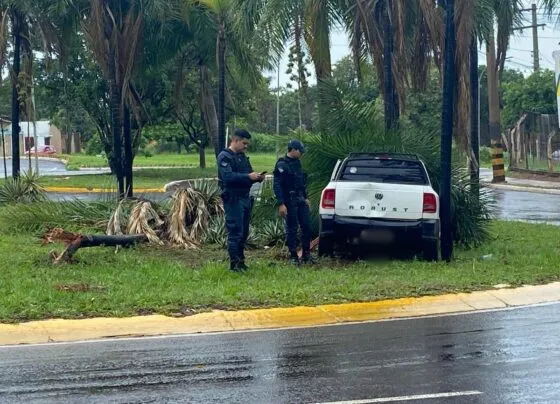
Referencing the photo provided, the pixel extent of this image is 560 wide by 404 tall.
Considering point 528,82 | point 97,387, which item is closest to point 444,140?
point 97,387

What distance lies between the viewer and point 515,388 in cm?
667

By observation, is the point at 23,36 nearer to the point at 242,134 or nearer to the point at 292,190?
the point at 292,190

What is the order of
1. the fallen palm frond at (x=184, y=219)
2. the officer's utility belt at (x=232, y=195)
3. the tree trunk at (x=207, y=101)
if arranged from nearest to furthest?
the officer's utility belt at (x=232, y=195), the fallen palm frond at (x=184, y=219), the tree trunk at (x=207, y=101)

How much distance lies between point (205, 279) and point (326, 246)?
7.68 ft

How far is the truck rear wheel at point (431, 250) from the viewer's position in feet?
41.0

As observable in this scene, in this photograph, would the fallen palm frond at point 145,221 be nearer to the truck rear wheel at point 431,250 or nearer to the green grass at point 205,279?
the green grass at point 205,279

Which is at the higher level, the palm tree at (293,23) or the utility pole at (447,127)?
the palm tree at (293,23)

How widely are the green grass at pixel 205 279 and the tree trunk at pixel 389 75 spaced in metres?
3.17

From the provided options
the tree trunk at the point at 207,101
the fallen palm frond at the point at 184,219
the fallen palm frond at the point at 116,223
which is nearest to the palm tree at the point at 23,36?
the tree trunk at the point at 207,101

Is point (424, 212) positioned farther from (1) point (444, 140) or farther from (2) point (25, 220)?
(2) point (25, 220)

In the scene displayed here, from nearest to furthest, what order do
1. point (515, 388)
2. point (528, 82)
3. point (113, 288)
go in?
point (515, 388) < point (113, 288) < point (528, 82)

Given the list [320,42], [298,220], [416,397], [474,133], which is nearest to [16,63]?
[320,42]

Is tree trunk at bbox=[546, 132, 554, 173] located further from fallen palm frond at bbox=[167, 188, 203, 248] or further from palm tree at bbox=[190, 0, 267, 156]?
fallen palm frond at bbox=[167, 188, 203, 248]

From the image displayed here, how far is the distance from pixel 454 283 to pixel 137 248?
5205 millimetres
